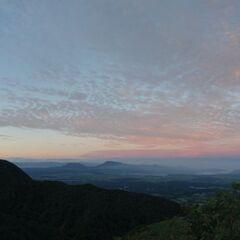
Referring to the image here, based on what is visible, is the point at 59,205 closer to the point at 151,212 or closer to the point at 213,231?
the point at 151,212

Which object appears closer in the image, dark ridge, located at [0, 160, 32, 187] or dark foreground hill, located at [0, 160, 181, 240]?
dark foreground hill, located at [0, 160, 181, 240]

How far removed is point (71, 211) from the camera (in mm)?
126938

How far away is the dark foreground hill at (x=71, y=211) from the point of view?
110 meters

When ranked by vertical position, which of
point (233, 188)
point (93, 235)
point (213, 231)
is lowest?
point (93, 235)

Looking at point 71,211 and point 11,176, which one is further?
point 11,176

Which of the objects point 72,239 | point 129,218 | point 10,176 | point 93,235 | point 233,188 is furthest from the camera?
point 10,176

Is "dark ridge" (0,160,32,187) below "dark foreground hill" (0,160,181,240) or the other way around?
the other way around

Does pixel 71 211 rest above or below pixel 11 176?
below

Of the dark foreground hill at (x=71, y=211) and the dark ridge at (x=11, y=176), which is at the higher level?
the dark ridge at (x=11, y=176)

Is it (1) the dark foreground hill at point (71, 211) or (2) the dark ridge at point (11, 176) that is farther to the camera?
(2) the dark ridge at point (11, 176)

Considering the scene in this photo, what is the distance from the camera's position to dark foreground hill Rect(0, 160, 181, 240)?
109812 millimetres

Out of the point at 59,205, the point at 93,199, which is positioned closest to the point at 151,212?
the point at 93,199

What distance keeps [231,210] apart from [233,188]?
100 cm

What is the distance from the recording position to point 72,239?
3942 inches
